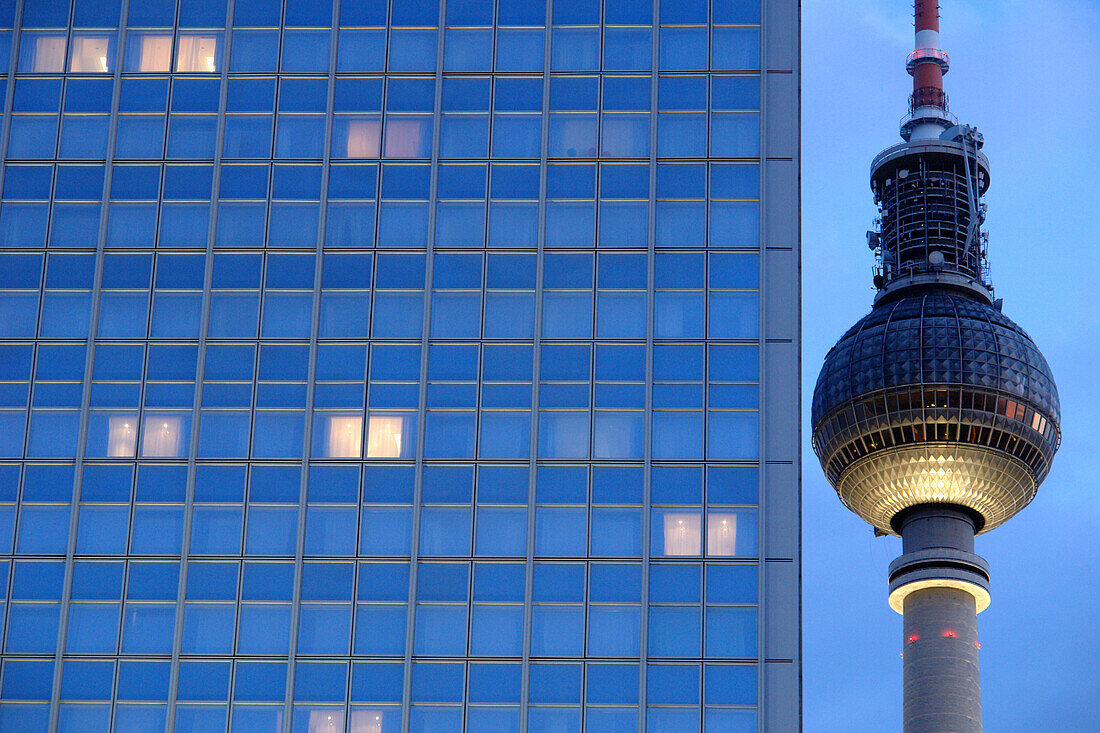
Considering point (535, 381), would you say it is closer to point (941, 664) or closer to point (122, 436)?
point (122, 436)

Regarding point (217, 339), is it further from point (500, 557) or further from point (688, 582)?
point (688, 582)

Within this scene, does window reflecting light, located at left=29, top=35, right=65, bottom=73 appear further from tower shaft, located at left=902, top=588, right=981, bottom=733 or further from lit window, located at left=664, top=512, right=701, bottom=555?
tower shaft, located at left=902, top=588, right=981, bottom=733

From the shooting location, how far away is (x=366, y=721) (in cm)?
5434

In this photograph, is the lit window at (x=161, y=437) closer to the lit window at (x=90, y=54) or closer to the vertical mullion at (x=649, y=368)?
the lit window at (x=90, y=54)

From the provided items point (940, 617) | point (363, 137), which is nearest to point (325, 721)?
point (363, 137)

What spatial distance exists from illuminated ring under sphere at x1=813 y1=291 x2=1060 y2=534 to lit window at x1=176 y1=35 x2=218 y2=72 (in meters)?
86.6

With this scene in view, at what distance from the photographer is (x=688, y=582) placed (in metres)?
55.2

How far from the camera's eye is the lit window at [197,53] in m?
64.6

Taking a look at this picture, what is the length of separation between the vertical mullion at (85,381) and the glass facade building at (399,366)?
0.15 m

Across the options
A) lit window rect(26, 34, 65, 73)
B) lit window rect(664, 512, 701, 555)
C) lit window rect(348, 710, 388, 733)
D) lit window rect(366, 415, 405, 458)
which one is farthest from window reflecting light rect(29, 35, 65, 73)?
lit window rect(664, 512, 701, 555)

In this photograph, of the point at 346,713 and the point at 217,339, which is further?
the point at 217,339

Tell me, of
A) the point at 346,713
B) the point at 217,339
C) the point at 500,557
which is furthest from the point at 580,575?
the point at 217,339

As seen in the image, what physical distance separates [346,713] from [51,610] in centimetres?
1180

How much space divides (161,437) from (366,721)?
13.7 meters
